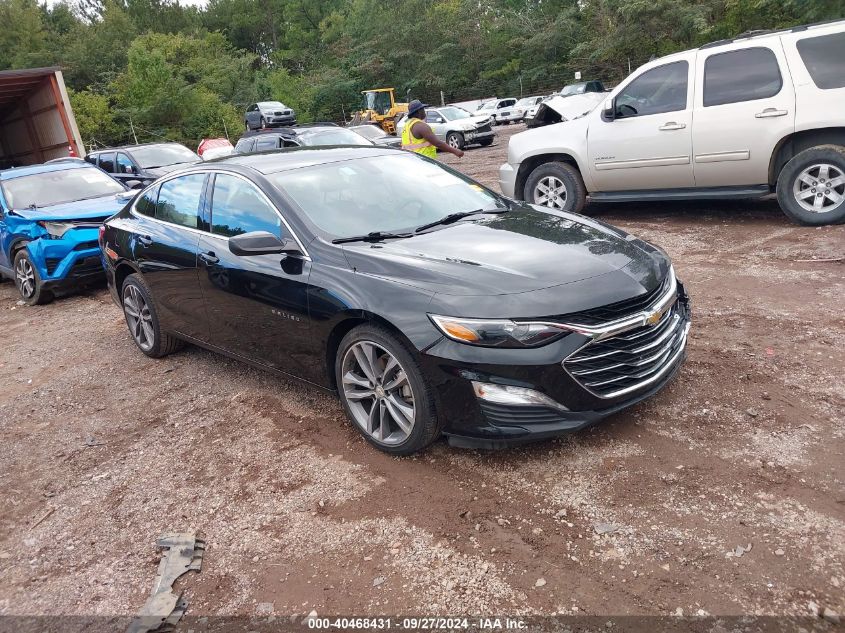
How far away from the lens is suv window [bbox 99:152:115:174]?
13.1m

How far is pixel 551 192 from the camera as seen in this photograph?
28.5 feet

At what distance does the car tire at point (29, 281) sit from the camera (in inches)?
320

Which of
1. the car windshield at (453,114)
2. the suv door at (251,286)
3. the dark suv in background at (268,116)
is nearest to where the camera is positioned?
the suv door at (251,286)

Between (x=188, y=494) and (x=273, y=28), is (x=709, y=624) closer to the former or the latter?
(x=188, y=494)

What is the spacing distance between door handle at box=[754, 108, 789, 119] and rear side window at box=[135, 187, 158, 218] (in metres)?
5.90

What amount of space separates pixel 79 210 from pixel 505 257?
21.9ft

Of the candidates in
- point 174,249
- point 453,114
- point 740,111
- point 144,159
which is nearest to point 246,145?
point 144,159

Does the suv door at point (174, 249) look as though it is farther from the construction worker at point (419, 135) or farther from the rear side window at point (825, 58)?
the rear side window at point (825, 58)

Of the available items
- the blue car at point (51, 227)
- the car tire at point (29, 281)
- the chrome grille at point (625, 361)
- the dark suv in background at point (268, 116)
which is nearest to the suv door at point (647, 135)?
the chrome grille at point (625, 361)

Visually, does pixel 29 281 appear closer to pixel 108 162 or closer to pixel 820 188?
pixel 108 162

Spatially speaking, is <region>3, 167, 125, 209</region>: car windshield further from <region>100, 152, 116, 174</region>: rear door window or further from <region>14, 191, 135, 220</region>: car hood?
<region>100, 152, 116, 174</region>: rear door window

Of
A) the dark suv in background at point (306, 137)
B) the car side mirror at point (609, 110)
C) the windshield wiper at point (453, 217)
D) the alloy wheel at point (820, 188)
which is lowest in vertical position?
the alloy wheel at point (820, 188)

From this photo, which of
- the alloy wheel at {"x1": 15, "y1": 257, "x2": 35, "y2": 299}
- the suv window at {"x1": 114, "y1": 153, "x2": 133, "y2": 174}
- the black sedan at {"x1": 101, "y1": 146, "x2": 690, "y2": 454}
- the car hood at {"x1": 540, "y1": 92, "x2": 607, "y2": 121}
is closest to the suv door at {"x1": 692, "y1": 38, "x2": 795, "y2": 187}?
the car hood at {"x1": 540, "y1": 92, "x2": 607, "y2": 121}

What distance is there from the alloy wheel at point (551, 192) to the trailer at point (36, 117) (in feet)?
54.1
